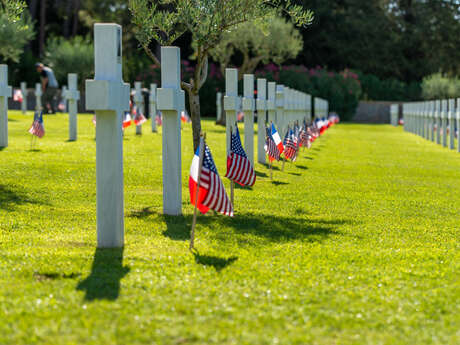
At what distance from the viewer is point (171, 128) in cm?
914

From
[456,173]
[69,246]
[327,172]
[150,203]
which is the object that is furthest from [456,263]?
[456,173]

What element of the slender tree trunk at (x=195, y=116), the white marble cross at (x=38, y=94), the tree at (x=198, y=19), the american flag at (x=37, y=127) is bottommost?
the american flag at (x=37, y=127)

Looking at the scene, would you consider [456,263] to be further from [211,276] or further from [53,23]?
[53,23]

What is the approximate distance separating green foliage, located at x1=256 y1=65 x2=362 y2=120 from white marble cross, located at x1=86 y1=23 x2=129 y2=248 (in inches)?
1635

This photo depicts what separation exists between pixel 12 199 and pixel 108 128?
3278 mm

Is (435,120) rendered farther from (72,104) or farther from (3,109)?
(3,109)

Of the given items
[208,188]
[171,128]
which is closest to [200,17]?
[171,128]

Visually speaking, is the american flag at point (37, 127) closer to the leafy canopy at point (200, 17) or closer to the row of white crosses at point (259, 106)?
the row of white crosses at point (259, 106)

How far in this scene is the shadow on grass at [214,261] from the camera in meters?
6.48

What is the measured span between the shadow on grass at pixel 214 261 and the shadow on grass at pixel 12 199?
322 cm

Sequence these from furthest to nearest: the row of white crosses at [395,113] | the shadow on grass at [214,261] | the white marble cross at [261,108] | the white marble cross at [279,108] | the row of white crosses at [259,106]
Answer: the row of white crosses at [395,113] → the white marble cross at [279,108] → the white marble cross at [261,108] → the row of white crosses at [259,106] → the shadow on grass at [214,261]

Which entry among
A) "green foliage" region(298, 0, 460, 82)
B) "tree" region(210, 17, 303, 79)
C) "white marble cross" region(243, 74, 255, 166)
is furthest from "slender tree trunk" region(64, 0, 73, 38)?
"white marble cross" region(243, 74, 255, 166)

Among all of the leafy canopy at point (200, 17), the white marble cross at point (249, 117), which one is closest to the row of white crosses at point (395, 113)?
the white marble cross at point (249, 117)

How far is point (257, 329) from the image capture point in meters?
4.82
